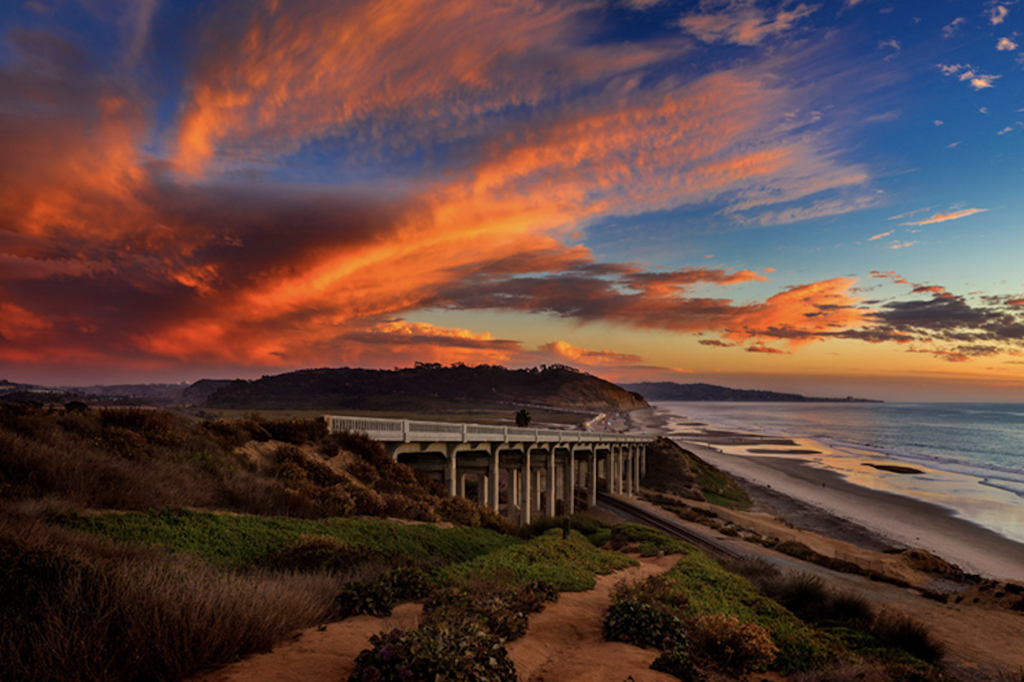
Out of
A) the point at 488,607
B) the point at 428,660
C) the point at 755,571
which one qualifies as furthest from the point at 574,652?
the point at 755,571

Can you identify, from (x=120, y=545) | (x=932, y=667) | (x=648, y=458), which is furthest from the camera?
(x=648, y=458)

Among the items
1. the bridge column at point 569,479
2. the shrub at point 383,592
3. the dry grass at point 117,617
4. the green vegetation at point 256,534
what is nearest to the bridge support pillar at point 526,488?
the bridge column at point 569,479

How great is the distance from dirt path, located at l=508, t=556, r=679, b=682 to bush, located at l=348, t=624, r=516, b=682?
1509 mm

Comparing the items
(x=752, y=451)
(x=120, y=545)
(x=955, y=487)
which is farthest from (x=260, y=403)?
(x=120, y=545)

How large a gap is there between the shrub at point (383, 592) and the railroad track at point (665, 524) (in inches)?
823

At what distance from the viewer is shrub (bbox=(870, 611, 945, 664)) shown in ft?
45.9

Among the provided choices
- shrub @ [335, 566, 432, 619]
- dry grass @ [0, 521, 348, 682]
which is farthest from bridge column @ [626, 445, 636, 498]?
dry grass @ [0, 521, 348, 682]

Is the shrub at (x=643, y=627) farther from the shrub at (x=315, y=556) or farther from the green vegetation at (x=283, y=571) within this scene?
the shrub at (x=315, y=556)

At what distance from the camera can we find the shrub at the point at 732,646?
Answer: 384 inches

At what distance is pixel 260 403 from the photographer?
7608 inches

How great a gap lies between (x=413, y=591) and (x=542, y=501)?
37473mm

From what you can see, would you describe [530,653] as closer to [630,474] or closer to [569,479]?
[569,479]

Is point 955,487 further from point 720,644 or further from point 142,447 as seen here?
point 142,447

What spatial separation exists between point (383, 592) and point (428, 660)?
11.8ft
